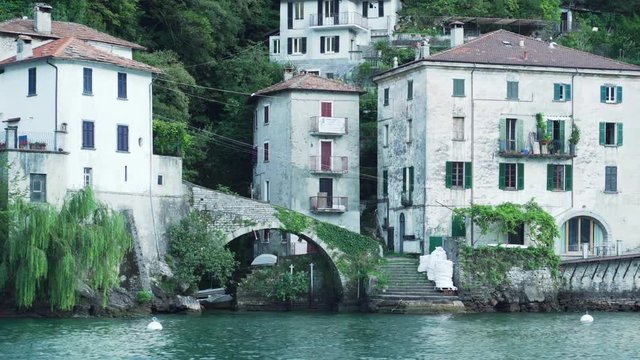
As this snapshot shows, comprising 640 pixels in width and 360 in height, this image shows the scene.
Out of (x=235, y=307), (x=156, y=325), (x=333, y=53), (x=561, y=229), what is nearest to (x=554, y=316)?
(x=561, y=229)

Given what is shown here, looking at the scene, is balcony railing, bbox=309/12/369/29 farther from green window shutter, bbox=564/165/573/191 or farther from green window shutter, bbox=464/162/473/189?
green window shutter, bbox=564/165/573/191

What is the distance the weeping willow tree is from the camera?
63.4 metres

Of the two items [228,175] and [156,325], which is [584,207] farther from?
[156,325]

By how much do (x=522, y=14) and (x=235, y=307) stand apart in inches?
1576

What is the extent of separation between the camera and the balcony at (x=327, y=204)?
276 feet

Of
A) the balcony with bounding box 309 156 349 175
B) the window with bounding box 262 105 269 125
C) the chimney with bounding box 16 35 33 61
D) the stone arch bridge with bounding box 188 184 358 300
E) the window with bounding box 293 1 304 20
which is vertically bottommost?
the stone arch bridge with bounding box 188 184 358 300

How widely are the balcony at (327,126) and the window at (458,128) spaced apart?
22.9 ft

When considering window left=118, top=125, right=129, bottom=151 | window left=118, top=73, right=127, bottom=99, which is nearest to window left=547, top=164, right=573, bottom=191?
window left=118, top=125, right=129, bottom=151

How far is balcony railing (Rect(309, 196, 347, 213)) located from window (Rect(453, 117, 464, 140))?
25.1 ft

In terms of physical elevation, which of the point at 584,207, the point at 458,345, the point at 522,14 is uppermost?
the point at 522,14

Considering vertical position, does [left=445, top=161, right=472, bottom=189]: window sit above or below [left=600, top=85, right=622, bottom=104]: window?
below

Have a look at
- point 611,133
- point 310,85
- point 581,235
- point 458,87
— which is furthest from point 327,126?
point 611,133

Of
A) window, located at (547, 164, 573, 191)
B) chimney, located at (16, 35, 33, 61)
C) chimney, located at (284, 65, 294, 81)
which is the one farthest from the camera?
chimney, located at (284, 65, 294, 81)

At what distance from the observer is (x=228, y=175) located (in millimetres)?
90250
